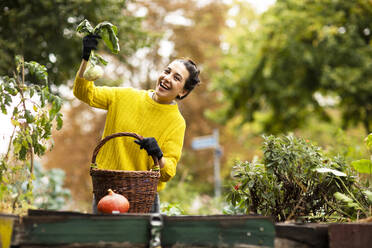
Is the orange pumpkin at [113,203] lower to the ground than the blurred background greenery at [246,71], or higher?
lower

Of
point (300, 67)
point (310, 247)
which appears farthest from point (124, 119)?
point (300, 67)

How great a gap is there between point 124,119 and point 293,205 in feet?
3.92

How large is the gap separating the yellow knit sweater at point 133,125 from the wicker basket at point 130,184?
11.0 inches

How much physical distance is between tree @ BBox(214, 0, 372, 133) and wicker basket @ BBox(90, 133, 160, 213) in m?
8.32

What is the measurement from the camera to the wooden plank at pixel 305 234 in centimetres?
186

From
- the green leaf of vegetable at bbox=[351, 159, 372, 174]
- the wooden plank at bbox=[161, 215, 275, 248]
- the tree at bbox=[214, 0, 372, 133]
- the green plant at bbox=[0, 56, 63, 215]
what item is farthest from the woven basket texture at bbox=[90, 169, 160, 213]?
the tree at bbox=[214, 0, 372, 133]

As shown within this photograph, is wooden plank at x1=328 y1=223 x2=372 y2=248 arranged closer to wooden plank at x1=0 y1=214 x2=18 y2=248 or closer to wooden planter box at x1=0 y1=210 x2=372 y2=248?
wooden planter box at x1=0 y1=210 x2=372 y2=248

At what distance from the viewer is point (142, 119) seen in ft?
8.88

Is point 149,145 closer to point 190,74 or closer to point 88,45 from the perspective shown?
point 88,45

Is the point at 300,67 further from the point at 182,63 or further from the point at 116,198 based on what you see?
the point at 116,198

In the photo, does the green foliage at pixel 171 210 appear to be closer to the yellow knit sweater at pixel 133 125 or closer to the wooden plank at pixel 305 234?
the yellow knit sweater at pixel 133 125

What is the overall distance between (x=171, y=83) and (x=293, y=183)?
101cm

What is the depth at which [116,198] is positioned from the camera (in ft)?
6.93

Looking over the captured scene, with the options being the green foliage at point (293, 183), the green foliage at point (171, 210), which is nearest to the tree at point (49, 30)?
the green foliage at point (171, 210)
